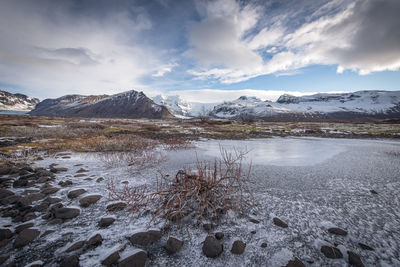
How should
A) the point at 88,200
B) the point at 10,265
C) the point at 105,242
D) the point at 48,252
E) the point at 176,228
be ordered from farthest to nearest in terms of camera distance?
the point at 88,200 → the point at 176,228 → the point at 105,242 → the point at 48,252 → the point at 10,265

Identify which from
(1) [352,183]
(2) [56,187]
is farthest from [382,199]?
(2) [56,187]

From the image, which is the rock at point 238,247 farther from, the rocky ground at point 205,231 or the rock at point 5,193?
the rock at point 5,193

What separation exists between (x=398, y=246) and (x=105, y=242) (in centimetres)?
561

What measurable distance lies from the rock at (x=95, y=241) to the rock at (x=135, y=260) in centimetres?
76

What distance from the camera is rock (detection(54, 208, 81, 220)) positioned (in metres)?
3.67

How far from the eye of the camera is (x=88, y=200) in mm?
4371

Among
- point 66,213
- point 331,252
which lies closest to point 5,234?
point 66,213

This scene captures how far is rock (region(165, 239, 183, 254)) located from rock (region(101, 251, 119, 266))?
81cm

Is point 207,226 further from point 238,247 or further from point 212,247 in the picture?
point 238,247

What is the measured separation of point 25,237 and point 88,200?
146 centimetres

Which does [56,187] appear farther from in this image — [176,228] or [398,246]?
[398,246]

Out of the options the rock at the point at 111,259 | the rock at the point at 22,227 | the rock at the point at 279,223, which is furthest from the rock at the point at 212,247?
the rock at the point at 22,227

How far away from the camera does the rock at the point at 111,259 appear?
252 centimetres

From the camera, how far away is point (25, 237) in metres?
2.92
